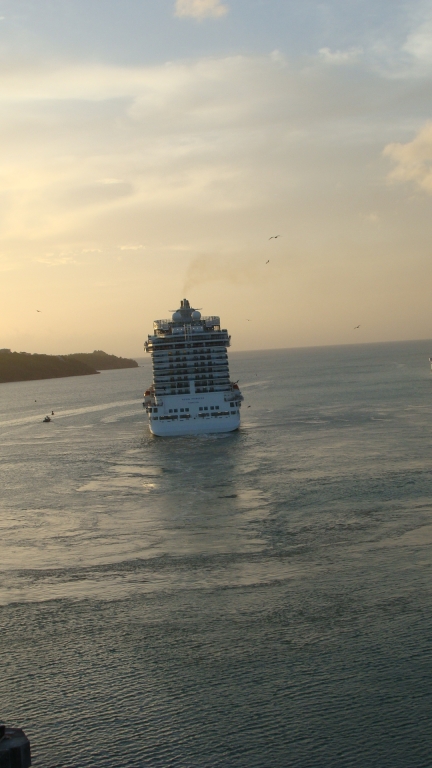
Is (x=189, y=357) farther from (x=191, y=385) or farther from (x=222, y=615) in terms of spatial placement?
(x=222, y=615)

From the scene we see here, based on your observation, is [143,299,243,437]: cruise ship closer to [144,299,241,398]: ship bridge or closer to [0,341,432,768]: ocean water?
[144,299,241,398]: ship bridge

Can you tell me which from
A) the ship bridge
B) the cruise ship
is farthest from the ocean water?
the ship bridge

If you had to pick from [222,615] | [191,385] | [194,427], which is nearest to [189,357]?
[191,385]

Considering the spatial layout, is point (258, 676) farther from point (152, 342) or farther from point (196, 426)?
point (152, 342)

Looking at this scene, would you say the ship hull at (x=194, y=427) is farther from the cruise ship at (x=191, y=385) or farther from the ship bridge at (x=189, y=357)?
the ship bridge at (x=189, y=357)

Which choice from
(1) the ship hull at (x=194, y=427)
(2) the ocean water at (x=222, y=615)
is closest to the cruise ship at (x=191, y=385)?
(1) the ship hull at (x=194, y=427)

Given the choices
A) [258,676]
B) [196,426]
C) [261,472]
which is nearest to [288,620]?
[258,676]

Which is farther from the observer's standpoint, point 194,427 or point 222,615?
point 194,427
